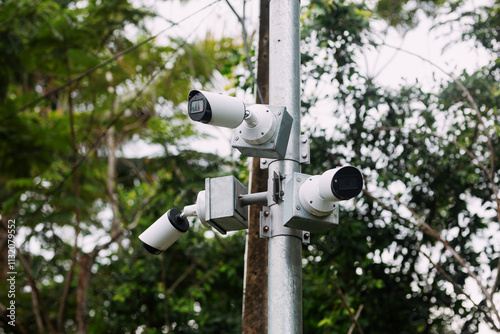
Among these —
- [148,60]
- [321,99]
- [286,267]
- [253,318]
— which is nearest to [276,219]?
[286,267]

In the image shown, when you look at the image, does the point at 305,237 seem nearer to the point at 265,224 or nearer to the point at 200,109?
the point at 265,224

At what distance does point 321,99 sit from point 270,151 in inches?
159

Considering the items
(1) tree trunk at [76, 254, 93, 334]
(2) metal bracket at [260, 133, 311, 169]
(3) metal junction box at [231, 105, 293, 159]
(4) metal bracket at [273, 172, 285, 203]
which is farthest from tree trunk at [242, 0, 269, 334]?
(1) tree trunk at [76, 254, 93, 334]

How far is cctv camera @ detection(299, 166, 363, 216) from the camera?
109 inches

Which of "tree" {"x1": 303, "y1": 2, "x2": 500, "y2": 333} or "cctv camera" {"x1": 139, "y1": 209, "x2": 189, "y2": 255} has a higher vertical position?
"tree" {"x1": 303, "y1": 2, "x2": 500, "y2": 333}

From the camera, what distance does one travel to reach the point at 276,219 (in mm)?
3145

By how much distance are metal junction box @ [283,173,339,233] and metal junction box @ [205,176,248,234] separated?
303 millimetres

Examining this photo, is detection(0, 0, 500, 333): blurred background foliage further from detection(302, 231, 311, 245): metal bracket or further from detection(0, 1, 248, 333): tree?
detection(302, 231, 311, 245): metal bracket

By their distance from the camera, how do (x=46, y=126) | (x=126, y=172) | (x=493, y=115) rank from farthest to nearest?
(x=126, y=172)
(x=46, y=126)
(x=493, y=115)

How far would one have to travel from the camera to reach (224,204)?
10.5ft

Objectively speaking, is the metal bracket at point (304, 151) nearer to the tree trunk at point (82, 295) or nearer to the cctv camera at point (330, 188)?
the cctv camera at point (330, 188)

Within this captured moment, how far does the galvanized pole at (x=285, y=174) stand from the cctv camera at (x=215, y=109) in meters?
0.44

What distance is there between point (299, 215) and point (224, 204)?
1.49ft

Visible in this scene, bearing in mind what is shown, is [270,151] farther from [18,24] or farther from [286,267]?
[18,24]
